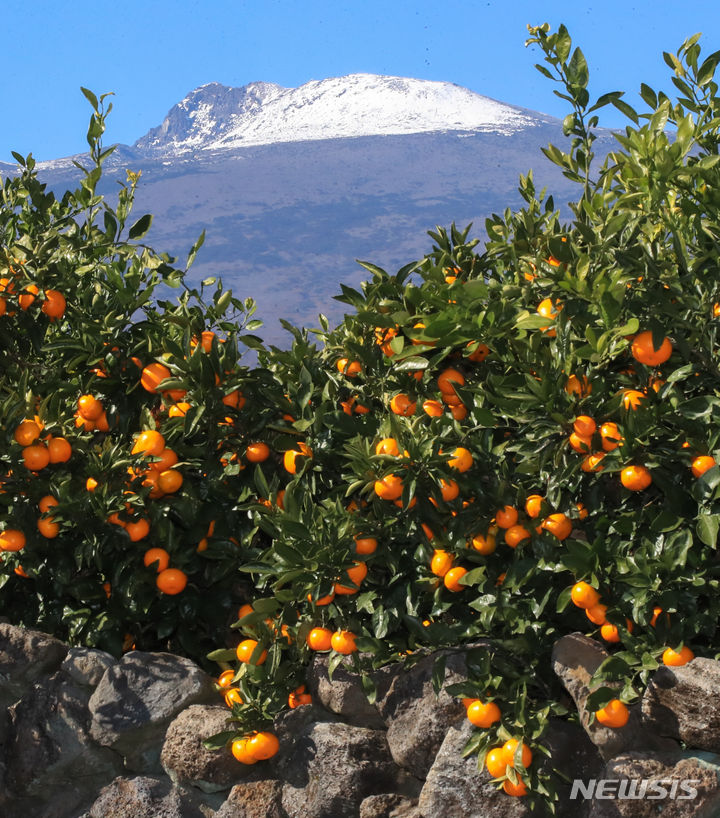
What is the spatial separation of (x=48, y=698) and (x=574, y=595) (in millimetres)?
2324

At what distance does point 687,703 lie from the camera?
2.96 metres

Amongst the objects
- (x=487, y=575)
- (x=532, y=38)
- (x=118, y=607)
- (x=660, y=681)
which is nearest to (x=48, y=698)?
(x=118, y=607)

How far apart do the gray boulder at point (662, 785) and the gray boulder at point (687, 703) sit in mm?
83

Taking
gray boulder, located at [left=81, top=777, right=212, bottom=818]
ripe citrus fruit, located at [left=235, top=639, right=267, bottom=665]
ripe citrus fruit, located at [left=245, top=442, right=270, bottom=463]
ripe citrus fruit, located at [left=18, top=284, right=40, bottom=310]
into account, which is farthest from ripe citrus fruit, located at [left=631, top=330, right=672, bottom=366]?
ripe citrus fruit, located at [left=18, top=284, right=40, bottom=310]

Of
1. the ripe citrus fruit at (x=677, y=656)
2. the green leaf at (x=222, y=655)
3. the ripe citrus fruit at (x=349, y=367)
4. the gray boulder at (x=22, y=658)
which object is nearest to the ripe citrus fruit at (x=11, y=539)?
the gray boulder at (x=22, y=658)

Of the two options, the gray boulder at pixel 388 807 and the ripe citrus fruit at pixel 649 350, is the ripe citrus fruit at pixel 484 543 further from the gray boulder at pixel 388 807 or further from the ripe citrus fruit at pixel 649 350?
the gray boulder at pixel 388 807

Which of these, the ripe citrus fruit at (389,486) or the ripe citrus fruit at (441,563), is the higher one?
the ripe citrus fruit at (389,486)

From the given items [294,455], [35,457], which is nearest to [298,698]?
[294,455]

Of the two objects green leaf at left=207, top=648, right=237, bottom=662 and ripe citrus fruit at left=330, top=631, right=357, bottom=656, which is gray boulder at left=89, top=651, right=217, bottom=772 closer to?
green leaf at left=207, top=648, right=237, bottom=662

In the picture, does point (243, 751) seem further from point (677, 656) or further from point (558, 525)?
point (677, 656)

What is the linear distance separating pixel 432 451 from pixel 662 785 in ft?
4.52

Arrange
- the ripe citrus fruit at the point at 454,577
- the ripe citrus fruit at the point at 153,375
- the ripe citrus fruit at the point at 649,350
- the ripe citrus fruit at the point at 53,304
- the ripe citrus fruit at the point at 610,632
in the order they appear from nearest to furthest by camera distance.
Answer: the ripe citrus fruit at the point at 649,350 < the ripe citrus fruit at the point at 610,632 < the ripe citrus fruit at the point at 454,577 < the ripe citrus fruit at the point at 153,375 < the ripe citrus fruit at the point at 53,304

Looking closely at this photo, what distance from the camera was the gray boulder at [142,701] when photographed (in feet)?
11.8

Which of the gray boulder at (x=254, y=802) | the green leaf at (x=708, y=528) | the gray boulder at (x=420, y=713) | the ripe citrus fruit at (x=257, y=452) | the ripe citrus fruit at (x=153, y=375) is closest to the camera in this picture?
the green leaf at (x=708, y=528)
